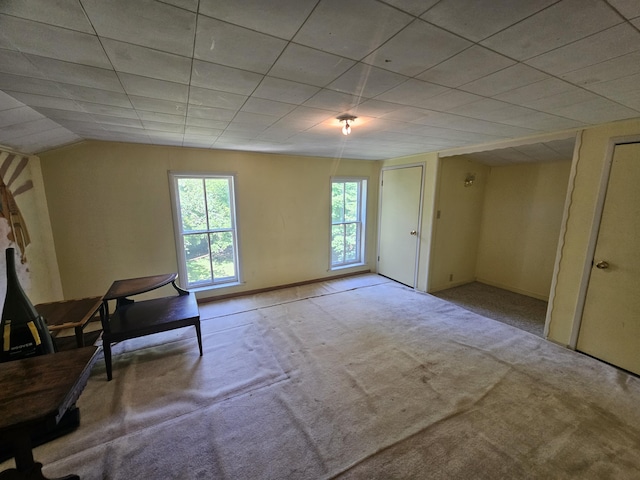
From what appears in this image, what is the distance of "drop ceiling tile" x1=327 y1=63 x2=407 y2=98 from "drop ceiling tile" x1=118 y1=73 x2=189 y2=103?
924mm

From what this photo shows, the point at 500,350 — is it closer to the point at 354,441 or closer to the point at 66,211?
the point at 354,441

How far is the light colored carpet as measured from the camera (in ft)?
4.91

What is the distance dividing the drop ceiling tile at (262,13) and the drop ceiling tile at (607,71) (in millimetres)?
1432

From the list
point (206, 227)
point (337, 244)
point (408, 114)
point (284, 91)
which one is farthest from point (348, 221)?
point (284, 91)

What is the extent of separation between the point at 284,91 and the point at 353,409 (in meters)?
2.25

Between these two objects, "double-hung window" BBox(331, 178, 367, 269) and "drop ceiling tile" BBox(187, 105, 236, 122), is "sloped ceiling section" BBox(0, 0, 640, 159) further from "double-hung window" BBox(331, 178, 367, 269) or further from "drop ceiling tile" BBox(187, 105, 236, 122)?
"double-hung window" BBox(331, 178, 367, 269)

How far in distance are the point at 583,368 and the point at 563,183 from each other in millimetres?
2599

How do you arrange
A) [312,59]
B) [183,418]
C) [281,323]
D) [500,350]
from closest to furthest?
[312,59] < [183,418] < [500,350] < [281,323]

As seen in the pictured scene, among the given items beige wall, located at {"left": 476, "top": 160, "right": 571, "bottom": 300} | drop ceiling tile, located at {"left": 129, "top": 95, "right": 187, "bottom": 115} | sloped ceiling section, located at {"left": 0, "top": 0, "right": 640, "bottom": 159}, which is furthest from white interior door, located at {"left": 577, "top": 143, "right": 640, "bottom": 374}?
drop ceiling tile, located at {"left": 129, "top": 95, "right": 187, "bottom": 115}

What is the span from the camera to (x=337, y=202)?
4.71 meters

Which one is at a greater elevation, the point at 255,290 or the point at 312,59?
the point at 312,59

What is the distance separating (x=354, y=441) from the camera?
5.37ft

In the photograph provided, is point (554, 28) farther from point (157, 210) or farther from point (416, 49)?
point (157, 210)

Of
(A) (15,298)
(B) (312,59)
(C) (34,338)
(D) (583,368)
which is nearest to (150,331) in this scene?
(C) (34,338)
